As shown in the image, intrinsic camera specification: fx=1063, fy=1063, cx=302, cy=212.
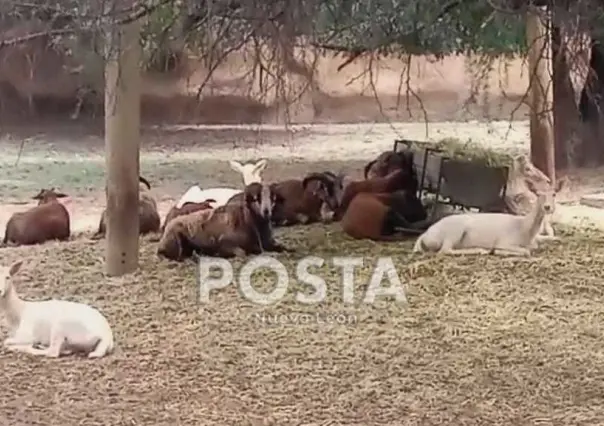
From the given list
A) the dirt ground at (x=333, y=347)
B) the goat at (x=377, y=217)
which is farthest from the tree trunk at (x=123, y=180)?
the goat at (x=377, y=217)

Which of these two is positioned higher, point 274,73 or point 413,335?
point 274,73

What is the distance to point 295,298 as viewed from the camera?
408 centimetres

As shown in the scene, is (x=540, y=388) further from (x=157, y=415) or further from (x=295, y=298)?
(x=295, y=298)

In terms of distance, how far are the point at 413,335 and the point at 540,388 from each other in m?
0.67

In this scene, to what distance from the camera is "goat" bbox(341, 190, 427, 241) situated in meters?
5.18

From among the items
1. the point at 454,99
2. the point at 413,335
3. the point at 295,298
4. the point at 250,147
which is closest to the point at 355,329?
the point at 413,335

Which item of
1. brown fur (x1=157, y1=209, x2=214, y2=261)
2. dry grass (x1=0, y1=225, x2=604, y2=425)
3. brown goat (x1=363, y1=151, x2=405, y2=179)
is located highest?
brown goat (x1=363, y1=151, x2=405, y2=179)

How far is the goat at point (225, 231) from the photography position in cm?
471

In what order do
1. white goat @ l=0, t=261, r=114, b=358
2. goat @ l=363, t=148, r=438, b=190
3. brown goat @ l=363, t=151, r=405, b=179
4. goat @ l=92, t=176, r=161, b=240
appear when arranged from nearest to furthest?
1. white goat @ l=0, t=261, r=114, b=358
2. goat @ l=92, t=176, r=161, b=240
3. goat @ l=363, t=148, r=438, b=190
4. brown goat @ l=363, t=151, r=405, b=179

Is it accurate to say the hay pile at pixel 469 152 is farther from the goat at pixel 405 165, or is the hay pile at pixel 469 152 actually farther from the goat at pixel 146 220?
the goat at pixel 146 220

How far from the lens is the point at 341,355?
131 inches

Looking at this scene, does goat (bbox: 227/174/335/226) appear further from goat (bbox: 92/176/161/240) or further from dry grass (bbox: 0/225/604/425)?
dry grass (bbox: 0/225/604/425)

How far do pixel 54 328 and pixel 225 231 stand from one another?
151cm

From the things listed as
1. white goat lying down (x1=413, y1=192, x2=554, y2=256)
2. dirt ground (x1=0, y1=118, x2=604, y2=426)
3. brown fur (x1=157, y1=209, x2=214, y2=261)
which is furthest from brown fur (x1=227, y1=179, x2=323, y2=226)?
white goat lying down (x1=413, y1=192, x2=554, y2=256)
